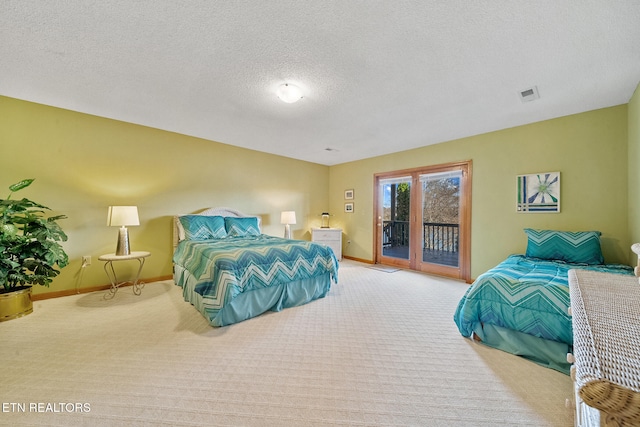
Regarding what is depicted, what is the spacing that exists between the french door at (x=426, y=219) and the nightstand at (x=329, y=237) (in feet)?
2.96

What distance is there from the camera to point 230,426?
1.28m

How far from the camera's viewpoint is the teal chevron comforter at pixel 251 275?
2342mm

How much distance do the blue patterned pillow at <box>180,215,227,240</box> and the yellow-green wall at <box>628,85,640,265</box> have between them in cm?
505

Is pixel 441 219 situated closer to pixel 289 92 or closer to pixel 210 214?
pixel 289 92

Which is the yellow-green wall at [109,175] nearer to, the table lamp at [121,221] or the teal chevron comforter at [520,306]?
the table lamp at [121,221]

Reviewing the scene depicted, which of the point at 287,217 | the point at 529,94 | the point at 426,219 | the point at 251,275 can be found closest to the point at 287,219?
the point at 287,217

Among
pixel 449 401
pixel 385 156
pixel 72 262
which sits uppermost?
pixel 385 156

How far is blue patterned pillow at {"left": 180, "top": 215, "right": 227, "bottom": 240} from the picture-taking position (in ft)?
12.0

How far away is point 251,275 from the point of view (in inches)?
98.7

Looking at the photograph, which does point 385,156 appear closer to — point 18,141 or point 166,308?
point 166,308

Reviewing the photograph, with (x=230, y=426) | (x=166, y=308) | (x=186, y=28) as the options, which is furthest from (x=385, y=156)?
(x=230, y=426)

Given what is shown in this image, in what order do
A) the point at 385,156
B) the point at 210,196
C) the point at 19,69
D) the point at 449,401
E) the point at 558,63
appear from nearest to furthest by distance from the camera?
1. the point at 449,401
2. the point at 558,63
3. the point at 19,69
4. the point at 210,196
5. the point at 385,156

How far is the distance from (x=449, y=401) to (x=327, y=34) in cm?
258

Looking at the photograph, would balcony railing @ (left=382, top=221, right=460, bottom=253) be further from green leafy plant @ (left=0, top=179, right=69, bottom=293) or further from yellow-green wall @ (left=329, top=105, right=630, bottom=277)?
green leafy plant @ (left=0, top=179, right=69, bottom=293)
